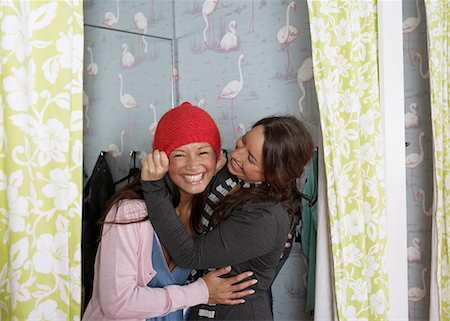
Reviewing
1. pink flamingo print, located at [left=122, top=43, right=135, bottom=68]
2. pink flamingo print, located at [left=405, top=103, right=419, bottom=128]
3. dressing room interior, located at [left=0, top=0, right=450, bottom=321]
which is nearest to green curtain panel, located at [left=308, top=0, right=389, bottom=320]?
dressing room interior, located at [left=0, top=0, right=450, bottom=321]

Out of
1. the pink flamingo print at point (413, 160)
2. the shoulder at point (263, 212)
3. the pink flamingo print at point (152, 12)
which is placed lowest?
the shoulder at point (263, 212)

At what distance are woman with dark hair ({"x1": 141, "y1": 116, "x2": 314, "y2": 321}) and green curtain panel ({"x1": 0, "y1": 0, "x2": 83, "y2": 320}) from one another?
40 cm

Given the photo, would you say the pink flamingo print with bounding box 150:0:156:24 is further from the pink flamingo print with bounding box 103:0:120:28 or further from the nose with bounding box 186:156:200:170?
the nose with bounding box 186:156:200:170

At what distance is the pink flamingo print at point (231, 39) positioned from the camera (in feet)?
8.50

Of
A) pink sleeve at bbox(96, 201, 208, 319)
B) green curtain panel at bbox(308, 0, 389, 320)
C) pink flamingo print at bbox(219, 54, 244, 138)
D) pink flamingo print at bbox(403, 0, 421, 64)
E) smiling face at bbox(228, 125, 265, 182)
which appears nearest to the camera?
pink sleeve at bbox(96, 201, 208, 319)

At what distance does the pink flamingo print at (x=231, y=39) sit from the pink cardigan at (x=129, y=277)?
1433 millimetres

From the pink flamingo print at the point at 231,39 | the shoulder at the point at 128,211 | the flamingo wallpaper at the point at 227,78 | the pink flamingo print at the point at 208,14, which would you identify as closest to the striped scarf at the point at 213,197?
the shoulder at the point at 128,211

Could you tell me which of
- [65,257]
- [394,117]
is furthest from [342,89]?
[65,257]

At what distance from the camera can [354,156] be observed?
1.77 metres

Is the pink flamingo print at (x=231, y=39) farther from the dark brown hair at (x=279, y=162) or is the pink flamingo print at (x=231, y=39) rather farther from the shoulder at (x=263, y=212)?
the shoulder at (x=263, y=212)

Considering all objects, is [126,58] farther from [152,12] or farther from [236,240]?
[236,240]

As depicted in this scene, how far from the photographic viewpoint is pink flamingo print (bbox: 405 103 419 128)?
2414mm

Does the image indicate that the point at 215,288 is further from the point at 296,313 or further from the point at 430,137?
the point at 430,137

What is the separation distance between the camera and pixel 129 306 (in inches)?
51.0
